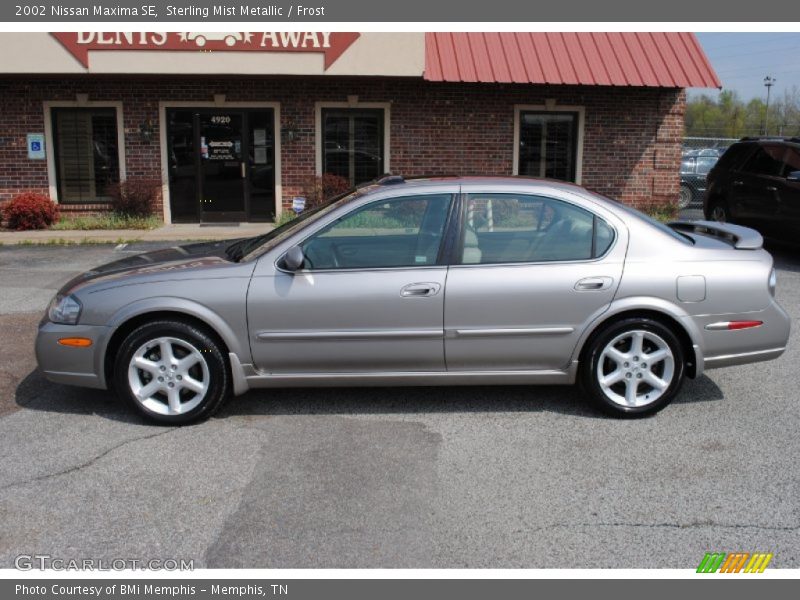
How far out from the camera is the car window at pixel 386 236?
17.0 feet

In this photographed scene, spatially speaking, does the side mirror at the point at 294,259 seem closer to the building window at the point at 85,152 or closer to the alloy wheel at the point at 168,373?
the alloy wheel at the point at 168,373

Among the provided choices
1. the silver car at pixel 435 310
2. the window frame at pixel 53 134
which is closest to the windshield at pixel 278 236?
the silver car at pixel 435 310

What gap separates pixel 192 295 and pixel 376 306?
1162mm

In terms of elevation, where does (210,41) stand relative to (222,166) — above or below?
above

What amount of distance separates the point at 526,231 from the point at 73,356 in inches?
120

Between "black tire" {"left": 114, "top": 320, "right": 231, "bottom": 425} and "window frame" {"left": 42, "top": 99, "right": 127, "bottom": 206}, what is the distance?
11332 millimetres

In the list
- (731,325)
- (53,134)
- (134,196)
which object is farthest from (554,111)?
(731,325)

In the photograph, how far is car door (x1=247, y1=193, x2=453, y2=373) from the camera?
5.07 metres

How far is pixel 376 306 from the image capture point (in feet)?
16.7

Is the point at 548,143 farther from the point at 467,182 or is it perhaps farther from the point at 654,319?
the point at 654,319

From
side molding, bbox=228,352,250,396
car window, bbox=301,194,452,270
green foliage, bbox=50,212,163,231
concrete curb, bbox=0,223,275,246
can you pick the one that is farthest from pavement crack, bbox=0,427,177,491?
green foliage, bbox=50,212,163,231

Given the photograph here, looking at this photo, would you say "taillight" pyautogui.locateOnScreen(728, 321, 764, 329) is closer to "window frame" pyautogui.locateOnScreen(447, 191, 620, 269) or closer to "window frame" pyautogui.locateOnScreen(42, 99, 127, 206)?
"window frame" pyautogui.locateOnScreen(447, 191, 620, 269)

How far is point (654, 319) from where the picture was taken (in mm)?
5207

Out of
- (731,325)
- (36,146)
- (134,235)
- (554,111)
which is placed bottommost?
(134,235)
